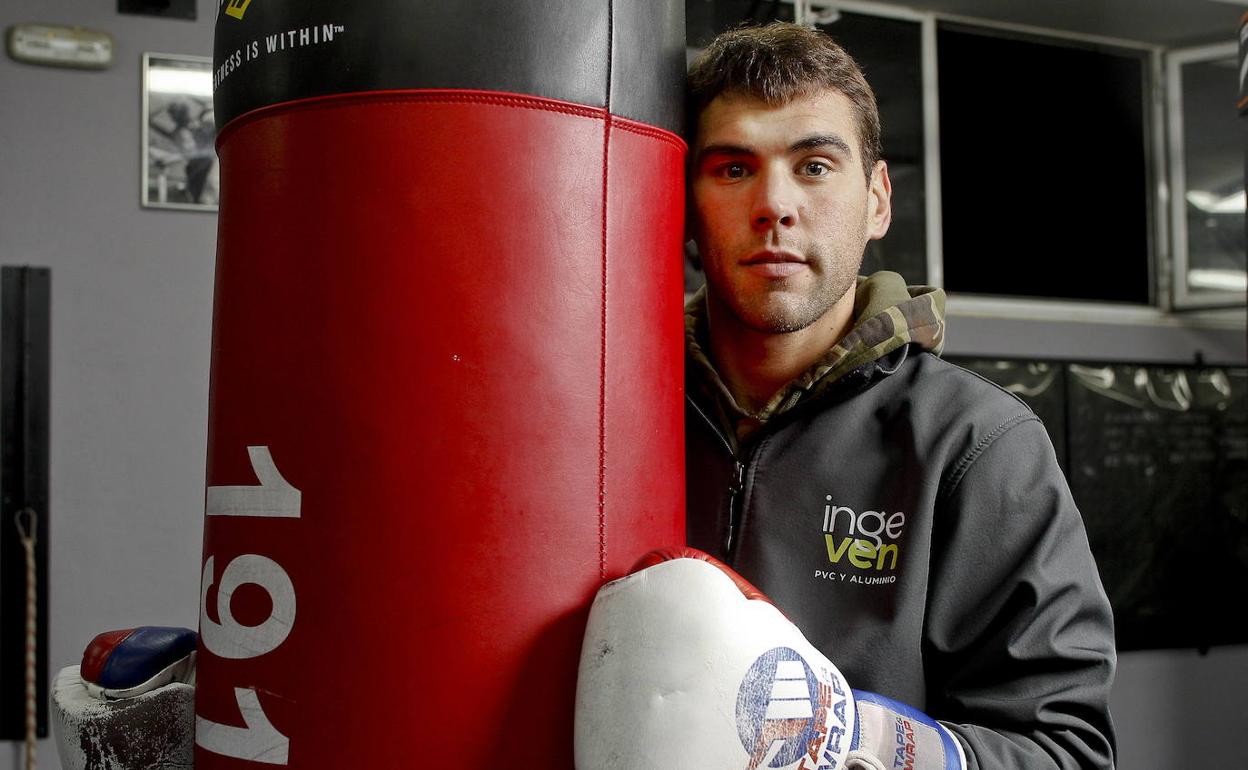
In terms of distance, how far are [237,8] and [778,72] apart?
579mm

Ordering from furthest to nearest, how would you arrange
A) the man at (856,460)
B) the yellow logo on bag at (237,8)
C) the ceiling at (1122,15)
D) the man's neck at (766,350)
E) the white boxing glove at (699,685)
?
the ceiling at (1122,15), the man's neck at (766,350), the man at (856,460), the yellow logo on bag at (237,8), the white boxing glove at (699,685)

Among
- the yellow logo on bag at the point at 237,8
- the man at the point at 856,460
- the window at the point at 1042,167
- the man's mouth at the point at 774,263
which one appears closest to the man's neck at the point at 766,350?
the man at the point at 856,460

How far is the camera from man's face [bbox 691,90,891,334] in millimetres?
1135

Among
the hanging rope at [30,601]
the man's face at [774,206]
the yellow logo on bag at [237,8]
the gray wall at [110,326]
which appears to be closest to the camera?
the yellow logo on bag at [237,8]

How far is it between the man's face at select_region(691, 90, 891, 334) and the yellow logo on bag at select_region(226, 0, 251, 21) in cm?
49

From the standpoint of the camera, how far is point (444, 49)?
2.73 ft

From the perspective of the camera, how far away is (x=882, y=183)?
4.50ft

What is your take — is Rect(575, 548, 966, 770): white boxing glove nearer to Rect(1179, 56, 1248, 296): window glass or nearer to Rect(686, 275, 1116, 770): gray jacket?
Rect(686, 275, 1116, 770): gray jacket

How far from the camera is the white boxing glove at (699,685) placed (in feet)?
2.47

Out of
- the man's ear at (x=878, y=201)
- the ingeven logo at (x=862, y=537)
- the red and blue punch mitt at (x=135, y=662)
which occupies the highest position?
the man's ear at (x=878, y=201)

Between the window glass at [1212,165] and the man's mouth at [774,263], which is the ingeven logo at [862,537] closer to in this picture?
the man's mouth at [774,263]

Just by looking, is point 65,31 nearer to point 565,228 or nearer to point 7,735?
point 7,735

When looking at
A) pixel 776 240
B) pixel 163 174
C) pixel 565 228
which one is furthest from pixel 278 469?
pixel 163 174

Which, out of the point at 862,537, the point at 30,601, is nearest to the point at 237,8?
the point at 862,537
